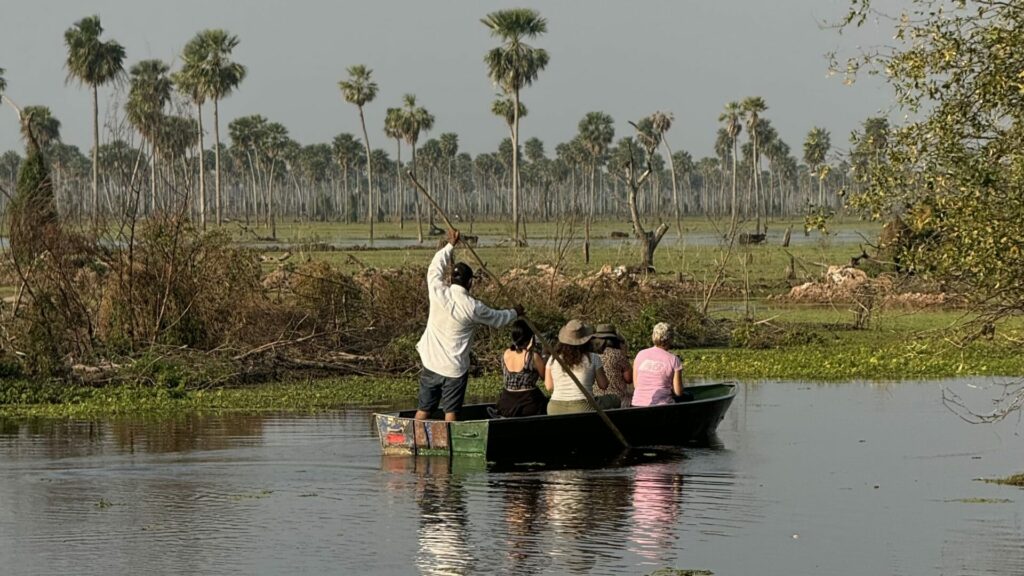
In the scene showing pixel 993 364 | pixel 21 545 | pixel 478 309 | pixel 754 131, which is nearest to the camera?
pixel 21 545

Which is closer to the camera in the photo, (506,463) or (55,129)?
(506,463)

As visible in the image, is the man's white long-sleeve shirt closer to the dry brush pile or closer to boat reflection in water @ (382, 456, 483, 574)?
boat reflection in water @ (382, 456, 483, 574)

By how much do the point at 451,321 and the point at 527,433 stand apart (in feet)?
4.92

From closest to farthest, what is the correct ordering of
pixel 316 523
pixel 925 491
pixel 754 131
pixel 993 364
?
pixel 316 523, pixel 925 491, pixel 993 364, pixel 754 131

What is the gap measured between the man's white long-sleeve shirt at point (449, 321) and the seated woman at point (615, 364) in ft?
7.40

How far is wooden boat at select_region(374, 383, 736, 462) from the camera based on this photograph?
1612cm

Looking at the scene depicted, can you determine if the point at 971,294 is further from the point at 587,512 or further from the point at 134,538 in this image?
the point at 134,538

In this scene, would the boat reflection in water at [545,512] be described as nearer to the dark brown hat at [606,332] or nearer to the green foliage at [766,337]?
the dark brown hat at [606,332]

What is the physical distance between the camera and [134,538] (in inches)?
476

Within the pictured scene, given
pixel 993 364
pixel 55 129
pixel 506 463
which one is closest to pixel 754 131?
pixel 55 129

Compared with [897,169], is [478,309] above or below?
below

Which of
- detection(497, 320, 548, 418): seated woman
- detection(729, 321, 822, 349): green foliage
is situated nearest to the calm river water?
detection(497, 320, 548, 418): seated woman

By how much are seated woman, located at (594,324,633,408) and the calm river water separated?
1193 mm

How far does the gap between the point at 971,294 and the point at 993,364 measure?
11.3 m
